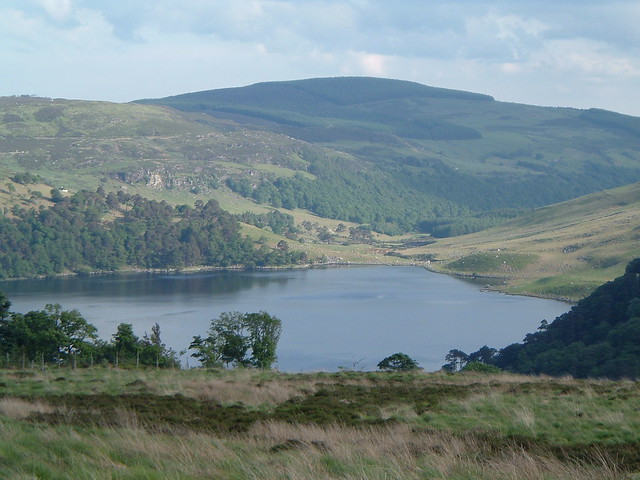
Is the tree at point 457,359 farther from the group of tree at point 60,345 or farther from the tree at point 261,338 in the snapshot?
the group of tree at point 60,345

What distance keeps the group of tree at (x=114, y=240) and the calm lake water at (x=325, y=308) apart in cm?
1140

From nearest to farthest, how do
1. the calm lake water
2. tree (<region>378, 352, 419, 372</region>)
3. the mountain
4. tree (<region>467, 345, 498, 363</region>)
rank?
1. tree (<region>378, 352, 419, 372</region>)
2. the mountain
3. tree (<region>467, 345, 498, 363</region>)
4. the calm lake water

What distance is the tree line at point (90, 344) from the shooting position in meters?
38.8

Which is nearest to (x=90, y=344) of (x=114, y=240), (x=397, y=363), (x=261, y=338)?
(x=261, y=338)

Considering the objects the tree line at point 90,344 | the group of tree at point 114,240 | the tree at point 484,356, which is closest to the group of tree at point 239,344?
the tree line at point 90,344

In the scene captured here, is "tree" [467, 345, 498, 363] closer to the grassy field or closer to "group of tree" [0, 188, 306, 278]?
the grassy field

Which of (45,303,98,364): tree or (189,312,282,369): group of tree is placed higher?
(45,303,98,364): tree

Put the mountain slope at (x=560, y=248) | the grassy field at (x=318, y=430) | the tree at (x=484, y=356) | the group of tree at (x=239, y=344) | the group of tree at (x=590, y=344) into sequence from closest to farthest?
the grassy field at (x=318, y=430) → the group of tree at (x=239, y=344) → the group of tree at (x=590, y=344) → the tree at (x=484, y=356) → the mountain slope at (x=560, y=248)

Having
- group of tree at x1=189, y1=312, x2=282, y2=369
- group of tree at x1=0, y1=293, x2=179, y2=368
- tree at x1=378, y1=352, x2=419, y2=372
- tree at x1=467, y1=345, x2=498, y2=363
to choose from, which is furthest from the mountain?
group of tree at x1=0, y1=293, x2=179, y2=368

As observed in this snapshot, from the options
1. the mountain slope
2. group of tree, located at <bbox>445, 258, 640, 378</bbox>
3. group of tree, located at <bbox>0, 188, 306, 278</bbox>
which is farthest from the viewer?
group of tree, located at <bbox>0, 188, 306, 278</bbox>

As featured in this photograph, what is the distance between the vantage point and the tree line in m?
38.8

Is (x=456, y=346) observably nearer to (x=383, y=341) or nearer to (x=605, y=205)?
(x=383, y=341)

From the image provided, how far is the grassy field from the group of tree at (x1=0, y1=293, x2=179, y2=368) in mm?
16527

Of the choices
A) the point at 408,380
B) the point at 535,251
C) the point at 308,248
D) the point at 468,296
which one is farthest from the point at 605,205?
the point at 408,380
